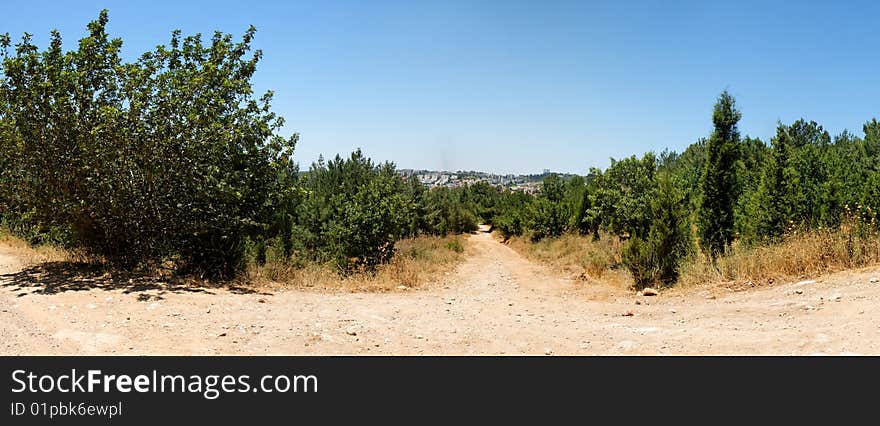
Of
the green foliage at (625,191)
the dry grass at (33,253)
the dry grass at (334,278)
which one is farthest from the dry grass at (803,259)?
the dry grass at (33,253)

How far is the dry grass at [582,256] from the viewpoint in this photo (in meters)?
13.2

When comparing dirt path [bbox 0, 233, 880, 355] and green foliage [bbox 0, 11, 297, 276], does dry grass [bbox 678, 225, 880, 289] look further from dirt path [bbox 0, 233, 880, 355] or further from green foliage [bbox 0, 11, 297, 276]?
green foliage [bbox 0, 11, 297, 276]

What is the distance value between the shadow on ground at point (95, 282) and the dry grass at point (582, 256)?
8885mm

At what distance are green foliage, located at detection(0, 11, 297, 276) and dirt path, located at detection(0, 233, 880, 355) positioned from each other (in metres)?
1.76

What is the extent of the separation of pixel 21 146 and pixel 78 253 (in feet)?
9.24

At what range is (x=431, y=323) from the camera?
21.9ft

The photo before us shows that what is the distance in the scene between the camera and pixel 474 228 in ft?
149

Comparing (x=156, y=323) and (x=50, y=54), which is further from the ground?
(x=50, y=54)

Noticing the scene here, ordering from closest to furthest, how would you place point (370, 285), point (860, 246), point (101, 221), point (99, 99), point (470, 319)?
1. point (470, 319)
2. point (860, 246)
3. point (99, 99)
4. point (101, 221)
5. point (370, 285)

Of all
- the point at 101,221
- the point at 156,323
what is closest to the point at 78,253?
the point at 101,221

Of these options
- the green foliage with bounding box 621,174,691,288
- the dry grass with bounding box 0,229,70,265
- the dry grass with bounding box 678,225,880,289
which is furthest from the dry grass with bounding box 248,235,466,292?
the dry grass with bounding box 678,225,880,289

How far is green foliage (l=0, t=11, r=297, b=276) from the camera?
27.8 ft

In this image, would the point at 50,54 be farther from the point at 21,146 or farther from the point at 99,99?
the point at 21,146

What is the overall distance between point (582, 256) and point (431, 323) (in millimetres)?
13036
